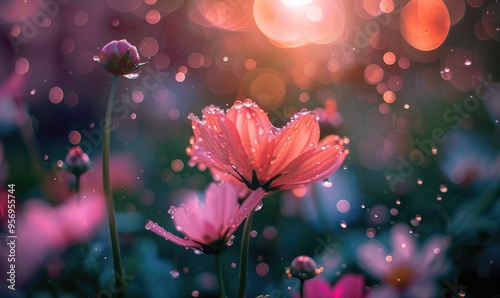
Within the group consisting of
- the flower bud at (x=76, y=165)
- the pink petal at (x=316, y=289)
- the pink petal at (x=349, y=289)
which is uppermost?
the flower bud at (x=76, y=165)

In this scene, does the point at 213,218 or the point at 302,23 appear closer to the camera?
the point at 213,218

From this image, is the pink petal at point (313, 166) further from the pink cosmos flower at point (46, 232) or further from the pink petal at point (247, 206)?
the pink cosmos flower at point (46, 232)

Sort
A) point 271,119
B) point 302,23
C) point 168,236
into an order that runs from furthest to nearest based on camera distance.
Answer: point 302,23 → point 271,119 → point 168,236

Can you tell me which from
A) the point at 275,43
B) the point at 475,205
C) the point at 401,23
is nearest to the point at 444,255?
the point at 475,205

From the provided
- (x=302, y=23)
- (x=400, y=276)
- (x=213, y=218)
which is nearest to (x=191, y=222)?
(x=213, y=218)

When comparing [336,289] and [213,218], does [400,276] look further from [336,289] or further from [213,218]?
[213,218]

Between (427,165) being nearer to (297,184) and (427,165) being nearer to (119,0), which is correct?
(297,184)

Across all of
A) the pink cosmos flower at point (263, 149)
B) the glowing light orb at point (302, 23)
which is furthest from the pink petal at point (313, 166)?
the glowing light orb at point (302, 23)
